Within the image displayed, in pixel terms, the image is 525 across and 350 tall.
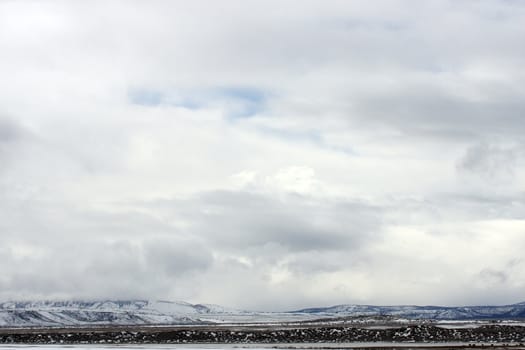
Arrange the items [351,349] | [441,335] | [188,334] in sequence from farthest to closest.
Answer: [188,334], [441,335], [351,349]

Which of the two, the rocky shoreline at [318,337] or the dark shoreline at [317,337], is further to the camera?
the rocky shoreline at [318,337]

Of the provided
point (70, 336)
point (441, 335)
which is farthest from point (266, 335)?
point (70, 336)

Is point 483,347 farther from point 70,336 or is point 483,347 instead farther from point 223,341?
point 70,336

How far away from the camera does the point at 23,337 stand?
118312mm

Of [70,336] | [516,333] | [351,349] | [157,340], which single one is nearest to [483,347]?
[351,349]

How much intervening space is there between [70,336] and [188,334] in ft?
62.6

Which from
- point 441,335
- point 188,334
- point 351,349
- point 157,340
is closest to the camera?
point 351,349

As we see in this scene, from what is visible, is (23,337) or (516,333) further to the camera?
(23,337)

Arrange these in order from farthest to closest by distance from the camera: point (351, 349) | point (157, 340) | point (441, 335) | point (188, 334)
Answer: point (188, 334), point (157, 340), point (441, 335), point (351, 349)

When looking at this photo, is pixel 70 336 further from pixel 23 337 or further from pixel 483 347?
pixel 483 347

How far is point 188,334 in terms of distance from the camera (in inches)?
4422

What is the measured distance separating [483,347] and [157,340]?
159 ft

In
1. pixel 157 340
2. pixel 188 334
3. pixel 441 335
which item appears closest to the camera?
pixel 441 335

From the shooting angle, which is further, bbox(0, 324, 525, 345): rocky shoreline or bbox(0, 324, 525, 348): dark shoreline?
bbox(0, 324, 525, 345): rocky shoreline
